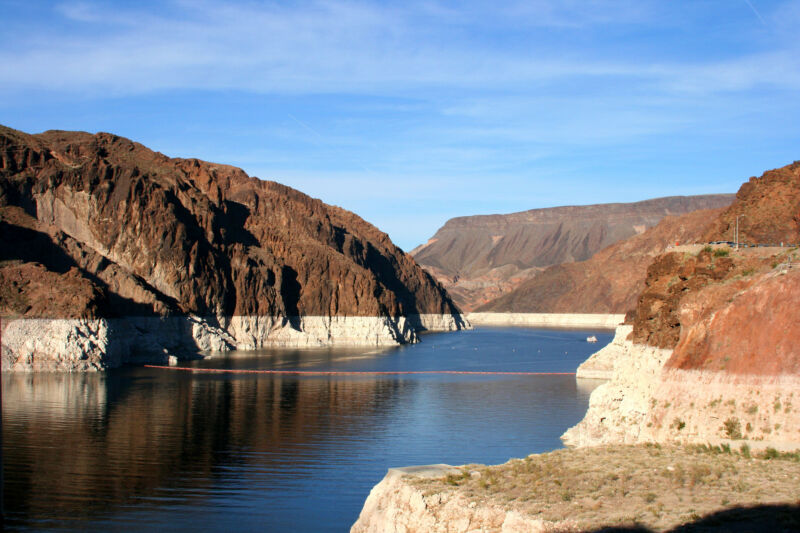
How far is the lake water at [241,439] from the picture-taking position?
30719mm

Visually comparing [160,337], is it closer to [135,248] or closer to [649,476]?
[135,248]

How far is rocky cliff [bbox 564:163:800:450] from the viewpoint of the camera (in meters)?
21.7

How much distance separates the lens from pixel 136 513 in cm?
2992

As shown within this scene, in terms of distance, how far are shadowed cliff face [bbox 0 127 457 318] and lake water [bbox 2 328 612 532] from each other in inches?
982

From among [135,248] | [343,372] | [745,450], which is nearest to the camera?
[745,450]

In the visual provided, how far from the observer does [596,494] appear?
18438 millimetres

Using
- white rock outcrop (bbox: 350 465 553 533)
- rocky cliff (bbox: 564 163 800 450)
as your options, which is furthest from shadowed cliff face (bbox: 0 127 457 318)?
white rock outcrop (bbox: 350 465 553 533)

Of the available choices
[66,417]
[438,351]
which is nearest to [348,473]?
[66,417]

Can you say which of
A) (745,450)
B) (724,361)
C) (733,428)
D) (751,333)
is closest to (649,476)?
(745,450)

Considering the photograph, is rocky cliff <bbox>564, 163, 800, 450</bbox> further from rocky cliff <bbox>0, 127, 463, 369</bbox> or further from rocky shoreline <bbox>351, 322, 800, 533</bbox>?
rocky cliff <bbox>0, 127, 463, 369</bbox>

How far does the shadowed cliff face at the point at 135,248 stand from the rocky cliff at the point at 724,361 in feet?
213

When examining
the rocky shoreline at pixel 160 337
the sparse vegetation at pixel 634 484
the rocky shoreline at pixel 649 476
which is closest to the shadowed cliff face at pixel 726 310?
the rocky shoreline at pixel 649 476

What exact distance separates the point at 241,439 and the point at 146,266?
85632mm

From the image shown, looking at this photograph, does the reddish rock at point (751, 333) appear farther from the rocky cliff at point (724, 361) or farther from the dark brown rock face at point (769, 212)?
the dark brown rock face at point (769, 212)
